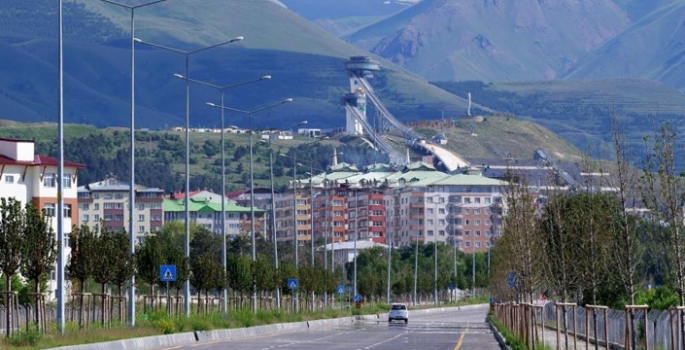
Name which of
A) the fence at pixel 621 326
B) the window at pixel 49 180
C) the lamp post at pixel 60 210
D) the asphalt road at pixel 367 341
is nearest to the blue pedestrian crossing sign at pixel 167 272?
the asphalt road at pixel 367 341

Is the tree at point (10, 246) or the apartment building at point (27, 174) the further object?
the apartment building at point (27, 174)

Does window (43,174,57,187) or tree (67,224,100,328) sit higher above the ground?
window (43,174,57,187)

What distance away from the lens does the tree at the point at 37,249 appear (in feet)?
160

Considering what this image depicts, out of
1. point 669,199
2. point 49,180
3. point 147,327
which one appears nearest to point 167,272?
point 147,327

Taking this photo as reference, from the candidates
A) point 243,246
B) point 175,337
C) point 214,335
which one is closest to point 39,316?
point 175,337

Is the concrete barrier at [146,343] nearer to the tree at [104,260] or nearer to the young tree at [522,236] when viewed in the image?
the tree at [104,260]

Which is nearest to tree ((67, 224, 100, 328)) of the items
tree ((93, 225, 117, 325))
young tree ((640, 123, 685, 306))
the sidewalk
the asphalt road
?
tree ((93, 225, 117, 325))

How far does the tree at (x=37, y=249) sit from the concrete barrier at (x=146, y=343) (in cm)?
176

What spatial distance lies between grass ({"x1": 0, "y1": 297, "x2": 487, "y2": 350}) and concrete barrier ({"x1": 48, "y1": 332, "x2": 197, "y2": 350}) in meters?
0.27

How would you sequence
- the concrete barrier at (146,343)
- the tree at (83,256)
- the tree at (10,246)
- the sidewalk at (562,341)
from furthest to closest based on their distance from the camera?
the tree at (83,256) → the sidewalk at (562,341) → the concrete barrier at (146,343) → the tree at (10,246)

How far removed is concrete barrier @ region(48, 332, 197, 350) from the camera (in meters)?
48.1

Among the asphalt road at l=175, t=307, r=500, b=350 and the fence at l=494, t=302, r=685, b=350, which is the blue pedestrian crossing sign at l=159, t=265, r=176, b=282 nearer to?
the asphalt road at l=175, t=307, r=500, b=350

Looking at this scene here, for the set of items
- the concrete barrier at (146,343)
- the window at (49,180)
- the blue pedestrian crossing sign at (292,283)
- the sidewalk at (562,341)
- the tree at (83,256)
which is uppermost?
the window at (49,180)

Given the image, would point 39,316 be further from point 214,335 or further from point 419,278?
point 419,278
